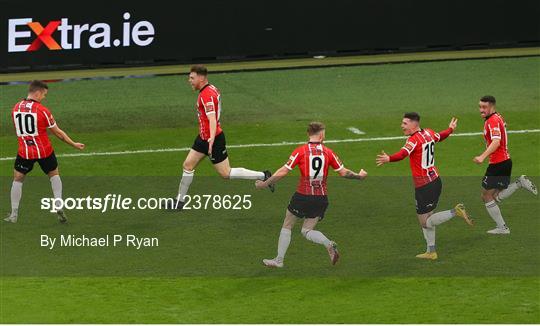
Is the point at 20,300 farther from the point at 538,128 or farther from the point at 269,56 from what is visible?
the point at 269,56

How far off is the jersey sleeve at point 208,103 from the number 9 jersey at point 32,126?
8.65 feet

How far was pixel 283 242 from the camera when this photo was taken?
18594mm

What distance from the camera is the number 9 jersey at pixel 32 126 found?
68.2 ft

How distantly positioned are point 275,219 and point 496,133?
166 inches

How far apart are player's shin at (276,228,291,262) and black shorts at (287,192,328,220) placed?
12.4 inches

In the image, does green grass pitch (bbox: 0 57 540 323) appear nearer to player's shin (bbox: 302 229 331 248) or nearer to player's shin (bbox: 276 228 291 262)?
player's shin (bbox: 276 228 291 262)

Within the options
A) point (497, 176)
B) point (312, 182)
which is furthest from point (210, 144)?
point (497, 176)

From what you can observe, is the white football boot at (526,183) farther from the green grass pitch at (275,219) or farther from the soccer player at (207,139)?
the soccer player at (207,139)

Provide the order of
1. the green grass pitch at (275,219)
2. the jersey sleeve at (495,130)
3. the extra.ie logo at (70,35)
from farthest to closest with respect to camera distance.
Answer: the extra.ie logo at (70,35), the jersey sleeve at (495,130), the green grass pitch at (275,219)

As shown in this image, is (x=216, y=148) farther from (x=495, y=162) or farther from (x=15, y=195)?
(x=495, y=162)

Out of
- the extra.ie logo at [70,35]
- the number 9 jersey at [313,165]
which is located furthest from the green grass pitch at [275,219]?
the number 9 jersey at [313,165]

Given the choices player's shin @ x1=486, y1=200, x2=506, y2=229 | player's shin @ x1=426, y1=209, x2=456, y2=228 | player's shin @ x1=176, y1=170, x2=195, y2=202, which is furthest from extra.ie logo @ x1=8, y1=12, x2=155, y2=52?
player's shin @ x1=426, y1=209, x2=456, y2=228

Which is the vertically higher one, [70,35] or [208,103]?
[70,35]

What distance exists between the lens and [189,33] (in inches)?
1270
